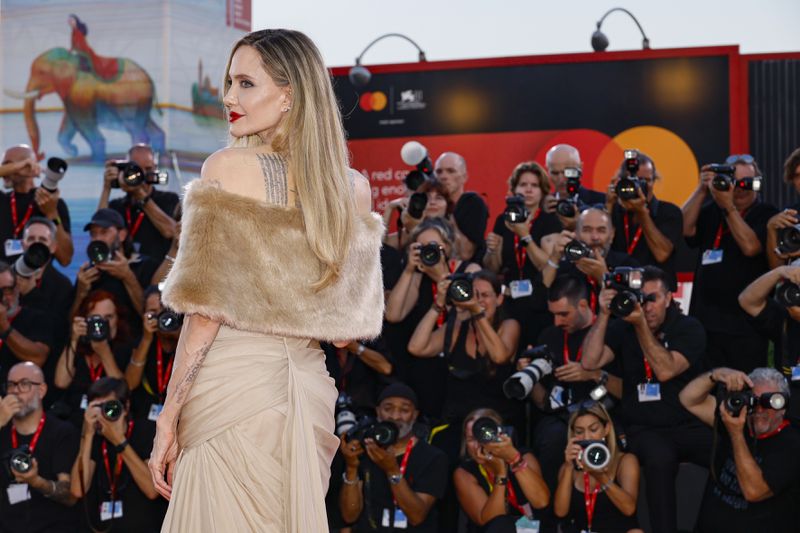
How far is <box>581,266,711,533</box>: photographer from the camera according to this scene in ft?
20.9

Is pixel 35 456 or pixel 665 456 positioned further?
pixel 35 456

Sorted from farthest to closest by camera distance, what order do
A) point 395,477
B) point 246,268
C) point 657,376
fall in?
point 395,477
point 657,376
point 246,268

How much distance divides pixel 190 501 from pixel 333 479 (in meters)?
4.21

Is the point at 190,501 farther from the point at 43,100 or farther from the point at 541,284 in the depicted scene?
the point at 43,100

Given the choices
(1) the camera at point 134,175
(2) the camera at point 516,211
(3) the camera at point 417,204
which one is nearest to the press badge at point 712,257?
(2) the camera at point 516,211

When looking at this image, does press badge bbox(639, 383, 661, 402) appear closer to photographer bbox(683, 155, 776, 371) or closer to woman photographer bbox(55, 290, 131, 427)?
photographer bbox(683, 155, 776, 371)

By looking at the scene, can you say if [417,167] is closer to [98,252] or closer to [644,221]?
[644,221]

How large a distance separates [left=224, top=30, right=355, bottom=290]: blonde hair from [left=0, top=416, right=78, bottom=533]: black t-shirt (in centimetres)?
462

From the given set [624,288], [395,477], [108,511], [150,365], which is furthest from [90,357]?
[624,288]

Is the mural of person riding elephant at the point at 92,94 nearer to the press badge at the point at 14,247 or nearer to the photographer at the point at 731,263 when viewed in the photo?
the press badge at the point at 14,247

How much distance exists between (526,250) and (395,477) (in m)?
1.64

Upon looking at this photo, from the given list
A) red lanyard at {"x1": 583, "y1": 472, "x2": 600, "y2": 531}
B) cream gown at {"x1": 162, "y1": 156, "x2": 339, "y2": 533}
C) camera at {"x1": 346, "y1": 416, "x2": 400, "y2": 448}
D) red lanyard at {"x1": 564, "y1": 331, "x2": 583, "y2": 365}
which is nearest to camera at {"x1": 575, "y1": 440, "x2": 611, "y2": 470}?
red lanyard at {"x1": 583, "y1": 472, "x2": 600, "y2": 531}

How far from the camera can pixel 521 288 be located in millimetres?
7391

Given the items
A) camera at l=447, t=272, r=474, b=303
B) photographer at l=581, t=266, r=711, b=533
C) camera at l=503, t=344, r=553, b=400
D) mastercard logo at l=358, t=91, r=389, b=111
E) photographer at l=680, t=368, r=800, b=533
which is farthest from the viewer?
mastercard logo at l=358, t=91, r=389, b=111
